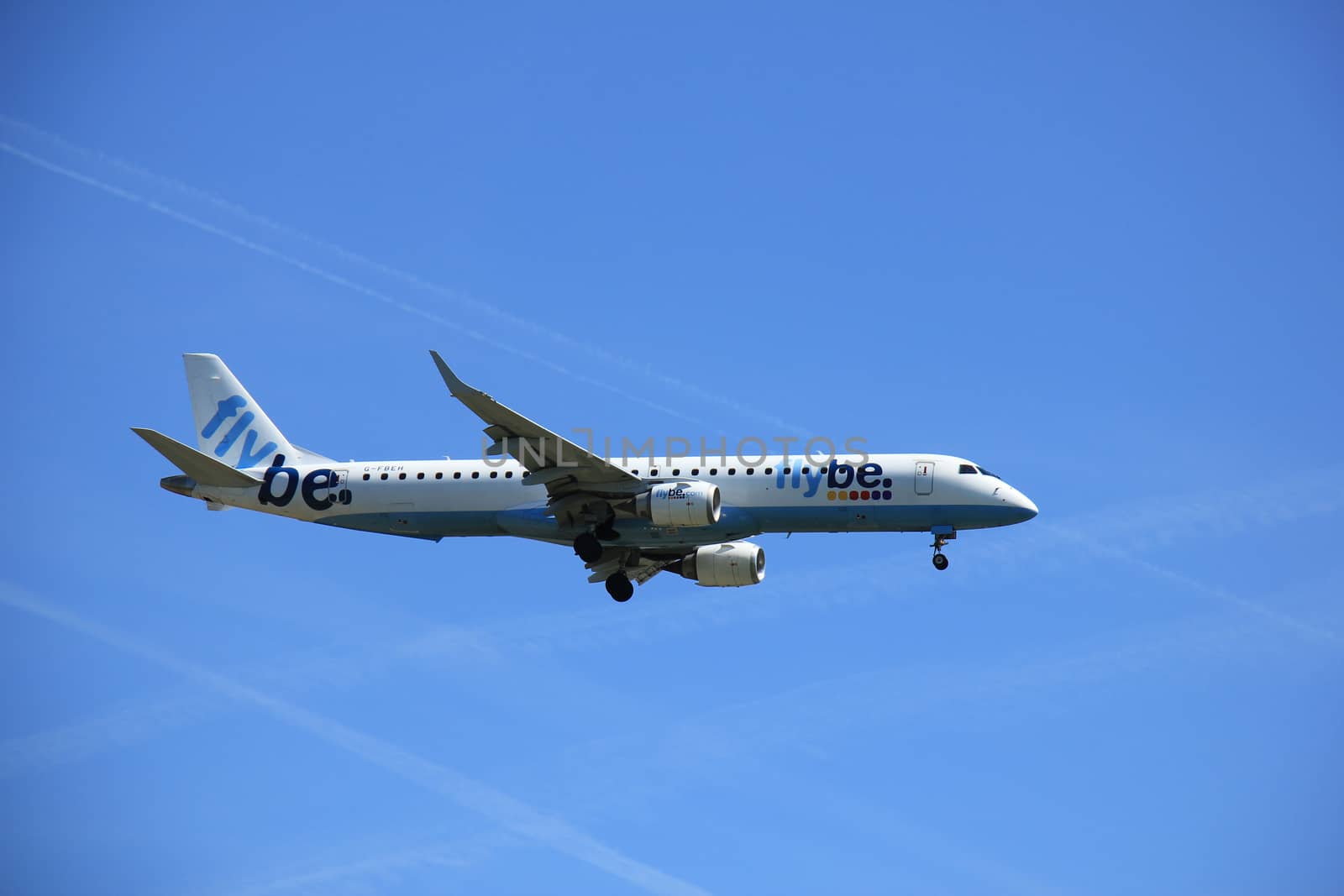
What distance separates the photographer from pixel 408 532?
59094 millimetres

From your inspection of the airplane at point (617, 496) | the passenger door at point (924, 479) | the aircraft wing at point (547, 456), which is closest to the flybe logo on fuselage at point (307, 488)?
the airplane at point (617, 496)

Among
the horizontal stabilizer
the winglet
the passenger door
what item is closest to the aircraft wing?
the winglet

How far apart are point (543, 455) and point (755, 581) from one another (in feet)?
33.4

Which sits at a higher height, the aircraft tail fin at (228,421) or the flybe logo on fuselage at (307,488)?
the aircraft tail fin at (228,421)

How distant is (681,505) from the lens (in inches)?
2122

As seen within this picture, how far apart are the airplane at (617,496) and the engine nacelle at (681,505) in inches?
2.0

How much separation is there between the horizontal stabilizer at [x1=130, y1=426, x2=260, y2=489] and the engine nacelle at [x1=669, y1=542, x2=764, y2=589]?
1704 centimetres

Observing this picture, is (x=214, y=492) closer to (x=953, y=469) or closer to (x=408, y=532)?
(x=408, y=532)

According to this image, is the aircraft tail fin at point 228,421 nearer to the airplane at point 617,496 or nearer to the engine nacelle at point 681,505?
the airplane at point 617,496

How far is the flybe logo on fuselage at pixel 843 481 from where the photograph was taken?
54969 millimetres

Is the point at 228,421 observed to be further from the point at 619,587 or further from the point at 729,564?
the point at 729,564

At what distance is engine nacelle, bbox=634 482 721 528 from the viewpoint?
53.9 metres

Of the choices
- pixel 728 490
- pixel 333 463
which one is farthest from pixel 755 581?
pixel 333 463

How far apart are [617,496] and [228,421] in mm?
17454
